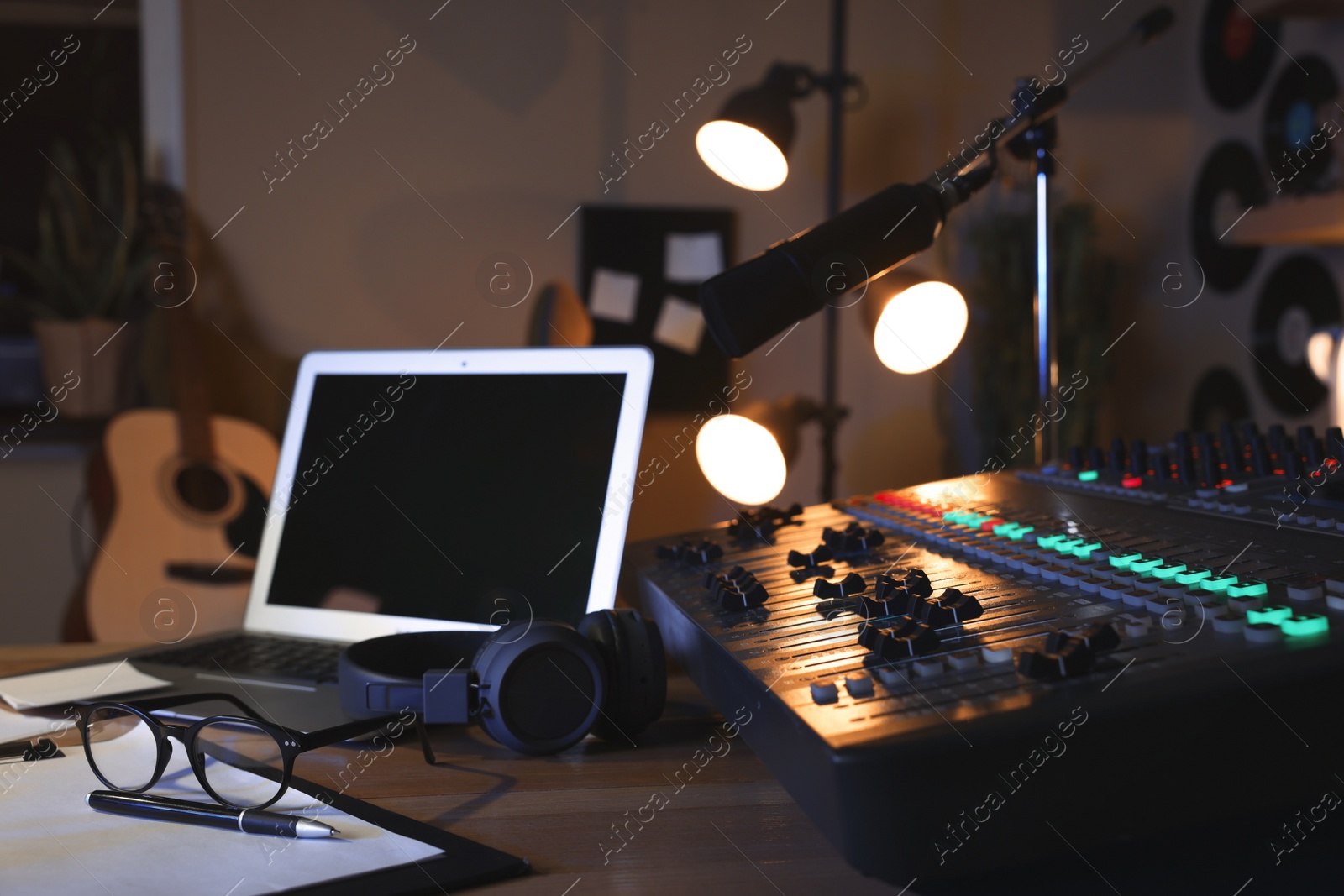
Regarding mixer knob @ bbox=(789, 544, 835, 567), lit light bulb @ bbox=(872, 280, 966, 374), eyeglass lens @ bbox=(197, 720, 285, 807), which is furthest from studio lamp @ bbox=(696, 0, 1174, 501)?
eyeglass lens @ bbox=(197, 720, 285, 807)

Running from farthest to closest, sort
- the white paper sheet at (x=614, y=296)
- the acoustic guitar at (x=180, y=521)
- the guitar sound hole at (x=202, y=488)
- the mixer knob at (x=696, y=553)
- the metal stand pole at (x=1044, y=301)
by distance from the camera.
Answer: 1. the white paper sheet at (x=614, y=296)
2. the guitar sound hole at (x=202, y=488)
3. the acoustic guitar at (x=180, y=521)
4. the metal stand pole at (x=1044, y=301)
5. the mixer knob at (x=696, y=553)

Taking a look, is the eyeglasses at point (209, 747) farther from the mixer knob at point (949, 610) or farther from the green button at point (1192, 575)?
the green button at point (1192, 575)

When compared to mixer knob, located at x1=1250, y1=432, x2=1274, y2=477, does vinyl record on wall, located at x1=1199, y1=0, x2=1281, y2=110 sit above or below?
above

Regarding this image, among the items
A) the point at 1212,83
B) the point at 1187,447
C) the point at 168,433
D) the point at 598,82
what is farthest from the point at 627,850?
the point at 1212,83

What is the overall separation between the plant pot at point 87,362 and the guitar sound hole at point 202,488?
42cm

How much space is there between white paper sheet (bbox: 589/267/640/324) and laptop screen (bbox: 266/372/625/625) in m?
1.81

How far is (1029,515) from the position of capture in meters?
0.64

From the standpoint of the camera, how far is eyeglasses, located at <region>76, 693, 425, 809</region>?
496 millimetres

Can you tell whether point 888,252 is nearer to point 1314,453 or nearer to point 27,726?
point 1314,453

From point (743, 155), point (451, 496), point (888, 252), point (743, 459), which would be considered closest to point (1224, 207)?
point (743, 155)

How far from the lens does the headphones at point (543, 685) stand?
1.89 feet

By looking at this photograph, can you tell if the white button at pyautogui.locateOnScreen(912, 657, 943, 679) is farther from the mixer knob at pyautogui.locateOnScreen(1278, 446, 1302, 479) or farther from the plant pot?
the plant pot

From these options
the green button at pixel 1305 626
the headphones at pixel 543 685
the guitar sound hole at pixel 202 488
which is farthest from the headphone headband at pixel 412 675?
the guitar sound hole at pixel 202 488

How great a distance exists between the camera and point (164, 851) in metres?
0.44
